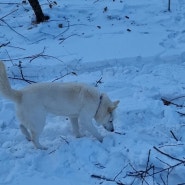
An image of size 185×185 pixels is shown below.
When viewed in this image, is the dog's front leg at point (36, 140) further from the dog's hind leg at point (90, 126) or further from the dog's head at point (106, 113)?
the dog's head at point (106, 113)

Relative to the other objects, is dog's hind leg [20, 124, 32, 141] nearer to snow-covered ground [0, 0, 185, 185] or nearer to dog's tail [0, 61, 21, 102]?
snow-covered ground [0, 0, 185, 185]

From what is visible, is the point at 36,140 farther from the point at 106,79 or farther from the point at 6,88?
the point at 106,79

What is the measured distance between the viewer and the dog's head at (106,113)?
5.22 meters

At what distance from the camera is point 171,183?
4.49 m

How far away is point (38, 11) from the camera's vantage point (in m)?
8.55

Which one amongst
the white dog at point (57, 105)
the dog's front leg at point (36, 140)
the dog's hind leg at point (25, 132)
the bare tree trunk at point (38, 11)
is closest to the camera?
the white dog at point (57, 105)

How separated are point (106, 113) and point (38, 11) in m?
4.14

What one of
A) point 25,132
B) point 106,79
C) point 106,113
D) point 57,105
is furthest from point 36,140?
point 106,79

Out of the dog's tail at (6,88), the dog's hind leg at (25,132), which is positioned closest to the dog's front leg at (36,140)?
the dog's hind leg at (25,132)

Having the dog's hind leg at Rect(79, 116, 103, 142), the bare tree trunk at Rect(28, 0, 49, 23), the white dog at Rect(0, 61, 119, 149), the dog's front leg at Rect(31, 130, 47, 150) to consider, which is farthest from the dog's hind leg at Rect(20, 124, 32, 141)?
the bare tree trunk at Rect(28, 0, 49, 23)

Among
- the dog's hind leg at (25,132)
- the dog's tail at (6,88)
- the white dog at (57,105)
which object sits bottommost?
the dog's hind leg at (25,132)

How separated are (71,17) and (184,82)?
352 centimetres

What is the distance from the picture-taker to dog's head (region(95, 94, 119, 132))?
5219mm

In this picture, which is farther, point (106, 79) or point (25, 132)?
point (106, 79)
